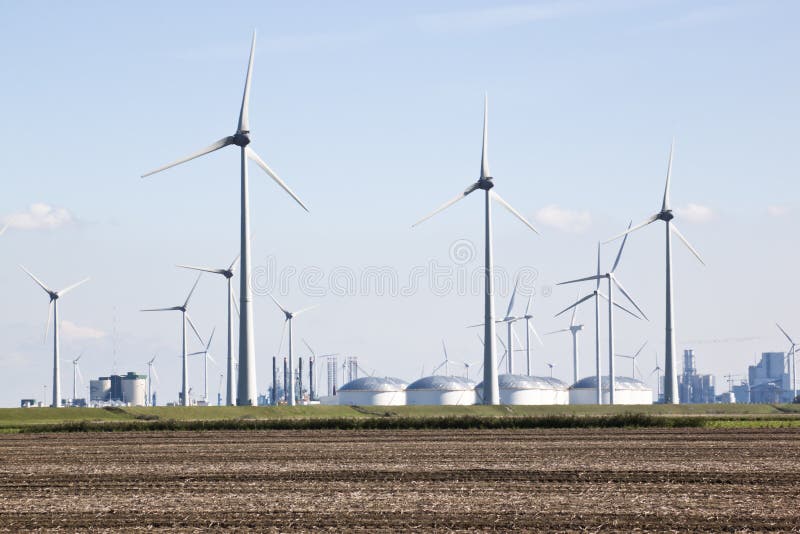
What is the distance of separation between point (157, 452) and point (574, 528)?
Result: 36.4m

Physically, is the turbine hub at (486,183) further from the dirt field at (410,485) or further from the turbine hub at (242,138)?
the dirt field at (410,485)

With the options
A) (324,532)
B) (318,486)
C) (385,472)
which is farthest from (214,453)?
(324,532)

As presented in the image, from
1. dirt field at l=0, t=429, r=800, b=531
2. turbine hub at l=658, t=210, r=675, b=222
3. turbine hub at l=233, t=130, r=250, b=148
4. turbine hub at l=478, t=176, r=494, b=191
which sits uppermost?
turbine hub at l=233, t=130, r=250, b=148

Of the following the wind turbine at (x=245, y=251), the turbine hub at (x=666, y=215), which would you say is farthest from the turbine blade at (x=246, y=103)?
the turbine hub at (x=666, y=215)

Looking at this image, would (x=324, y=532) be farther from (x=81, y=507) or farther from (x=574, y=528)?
(x=81, y=507)

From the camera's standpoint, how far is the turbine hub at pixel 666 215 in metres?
155

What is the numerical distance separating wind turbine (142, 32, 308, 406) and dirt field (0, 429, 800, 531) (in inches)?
1872

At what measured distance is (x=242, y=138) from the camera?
127 m

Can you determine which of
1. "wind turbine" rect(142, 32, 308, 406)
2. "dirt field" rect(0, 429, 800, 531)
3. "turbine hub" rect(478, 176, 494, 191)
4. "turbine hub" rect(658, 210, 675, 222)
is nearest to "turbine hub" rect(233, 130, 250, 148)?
"wind turbine" rect(142, 32, 308, 406)

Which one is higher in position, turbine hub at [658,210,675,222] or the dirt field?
turbine hub at [658,210,675,222]

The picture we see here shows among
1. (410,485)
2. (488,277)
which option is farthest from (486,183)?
(410,485)

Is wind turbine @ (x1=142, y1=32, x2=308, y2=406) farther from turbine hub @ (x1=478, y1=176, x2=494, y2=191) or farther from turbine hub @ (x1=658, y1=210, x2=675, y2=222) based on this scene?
turbine hub @ (x1=658, y1=210, x2=675, y2=222)

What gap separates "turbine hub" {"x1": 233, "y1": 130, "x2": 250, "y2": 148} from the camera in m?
126

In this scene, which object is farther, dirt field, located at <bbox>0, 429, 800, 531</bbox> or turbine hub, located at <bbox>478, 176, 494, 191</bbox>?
turbine hub, located at <bbox>478, 176, 494, 191</bbox>
